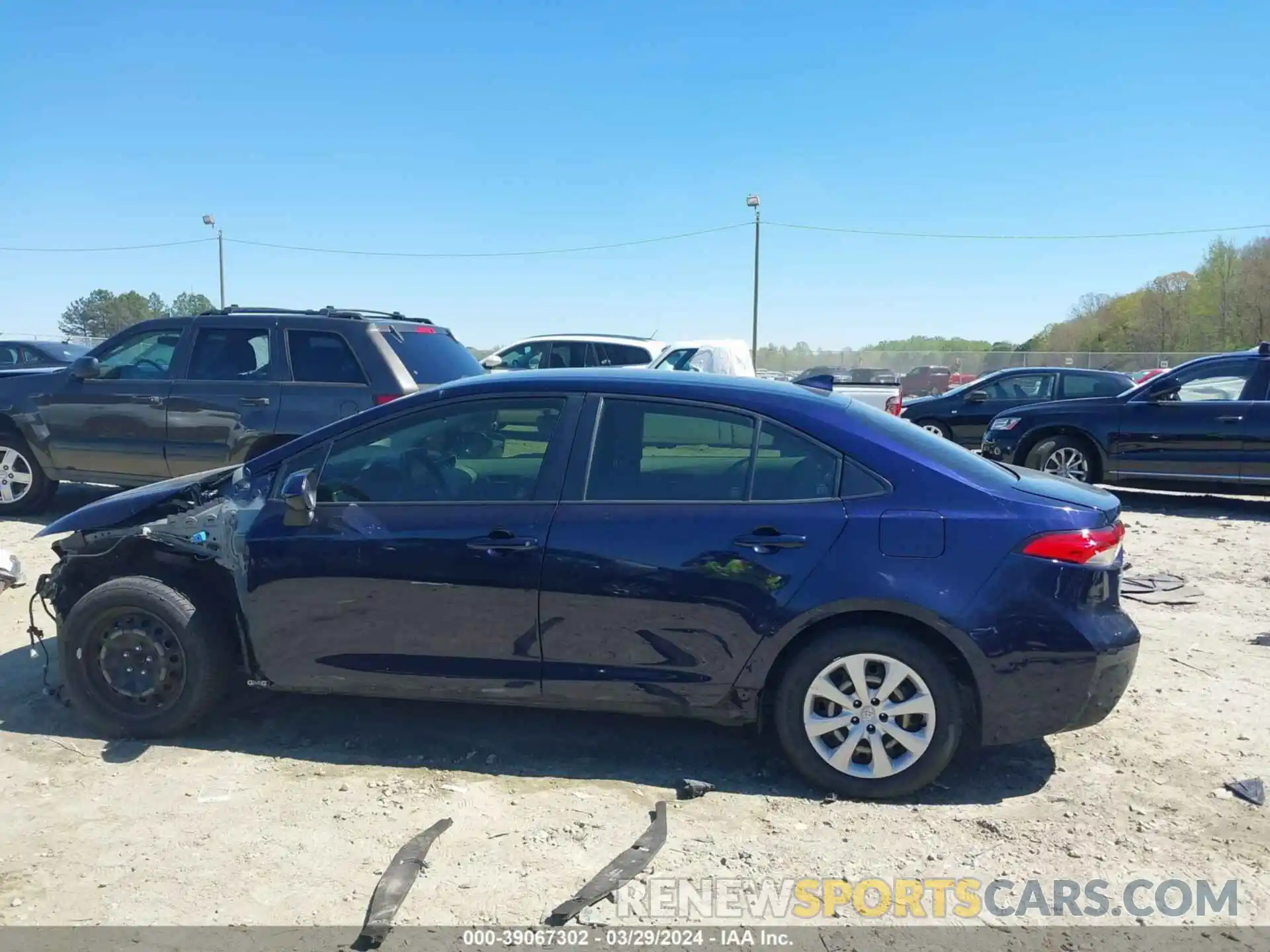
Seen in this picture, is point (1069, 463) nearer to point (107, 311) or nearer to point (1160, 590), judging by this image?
point (1160, 590)

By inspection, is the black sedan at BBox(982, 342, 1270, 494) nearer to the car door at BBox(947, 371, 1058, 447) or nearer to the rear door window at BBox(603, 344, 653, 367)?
the car door at BBox(947, 371, 1058, 447)

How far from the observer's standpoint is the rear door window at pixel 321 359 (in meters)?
8.03

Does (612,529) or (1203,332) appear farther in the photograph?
(1203,332)

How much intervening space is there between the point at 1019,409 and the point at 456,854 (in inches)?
389

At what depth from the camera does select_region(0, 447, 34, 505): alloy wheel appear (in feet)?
29.6

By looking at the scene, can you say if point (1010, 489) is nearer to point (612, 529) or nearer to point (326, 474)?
point (612, 529)

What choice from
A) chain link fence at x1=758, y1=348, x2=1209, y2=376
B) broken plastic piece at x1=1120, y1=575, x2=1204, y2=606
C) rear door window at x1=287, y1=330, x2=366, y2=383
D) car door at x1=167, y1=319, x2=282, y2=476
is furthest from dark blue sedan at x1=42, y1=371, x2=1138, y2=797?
chain link fence at x1=758, y1=348, x2=1209, y2=376

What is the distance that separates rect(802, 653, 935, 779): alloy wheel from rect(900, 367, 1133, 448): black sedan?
12073 millimetres

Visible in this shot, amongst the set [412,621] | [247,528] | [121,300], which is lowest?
[412,621]

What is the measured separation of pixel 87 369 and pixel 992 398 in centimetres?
1263

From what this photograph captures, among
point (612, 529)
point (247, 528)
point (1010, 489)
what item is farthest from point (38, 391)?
point (1010, 489)

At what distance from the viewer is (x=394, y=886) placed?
318 centimetres

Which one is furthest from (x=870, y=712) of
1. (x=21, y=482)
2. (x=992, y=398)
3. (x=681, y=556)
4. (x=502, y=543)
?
(x=992, y=398)

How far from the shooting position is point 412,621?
13.2 feet
